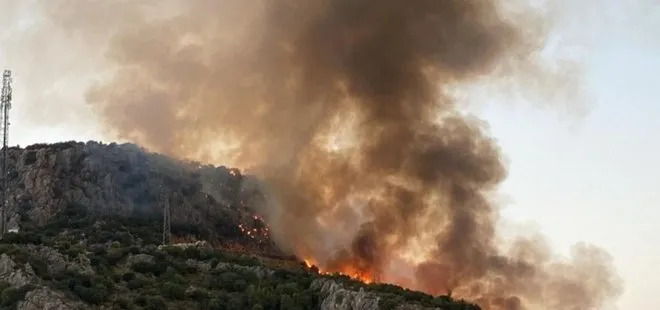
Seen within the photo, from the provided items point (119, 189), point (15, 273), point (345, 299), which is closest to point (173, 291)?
point (15, 273)

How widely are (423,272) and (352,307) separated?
48261mm

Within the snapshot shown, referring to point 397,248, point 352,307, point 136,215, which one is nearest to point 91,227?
point 136,215

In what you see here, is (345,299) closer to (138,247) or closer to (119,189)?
(138,247)

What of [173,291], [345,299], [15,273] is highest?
[345,299]

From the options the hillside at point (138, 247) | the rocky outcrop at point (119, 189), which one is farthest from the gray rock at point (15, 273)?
the rocky outcrop at point (119, 189)

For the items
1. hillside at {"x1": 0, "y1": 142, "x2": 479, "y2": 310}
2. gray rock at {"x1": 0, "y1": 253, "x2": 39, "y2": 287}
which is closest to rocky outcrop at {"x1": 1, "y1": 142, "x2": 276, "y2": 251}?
hillside at {"x1": 0, "y1": 142, "x2": 479, "y2": 310}

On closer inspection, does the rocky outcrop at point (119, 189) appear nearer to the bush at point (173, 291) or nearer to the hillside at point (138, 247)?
the hillside at point (138, 247)

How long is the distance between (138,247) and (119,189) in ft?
118

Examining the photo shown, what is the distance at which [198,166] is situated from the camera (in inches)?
5197

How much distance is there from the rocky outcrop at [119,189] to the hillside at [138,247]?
158mm

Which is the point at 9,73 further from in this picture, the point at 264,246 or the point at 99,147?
the point at 264,246

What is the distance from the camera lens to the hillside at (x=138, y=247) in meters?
66.8

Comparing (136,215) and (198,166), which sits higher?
(198,166)

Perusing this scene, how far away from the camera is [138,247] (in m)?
82.6
